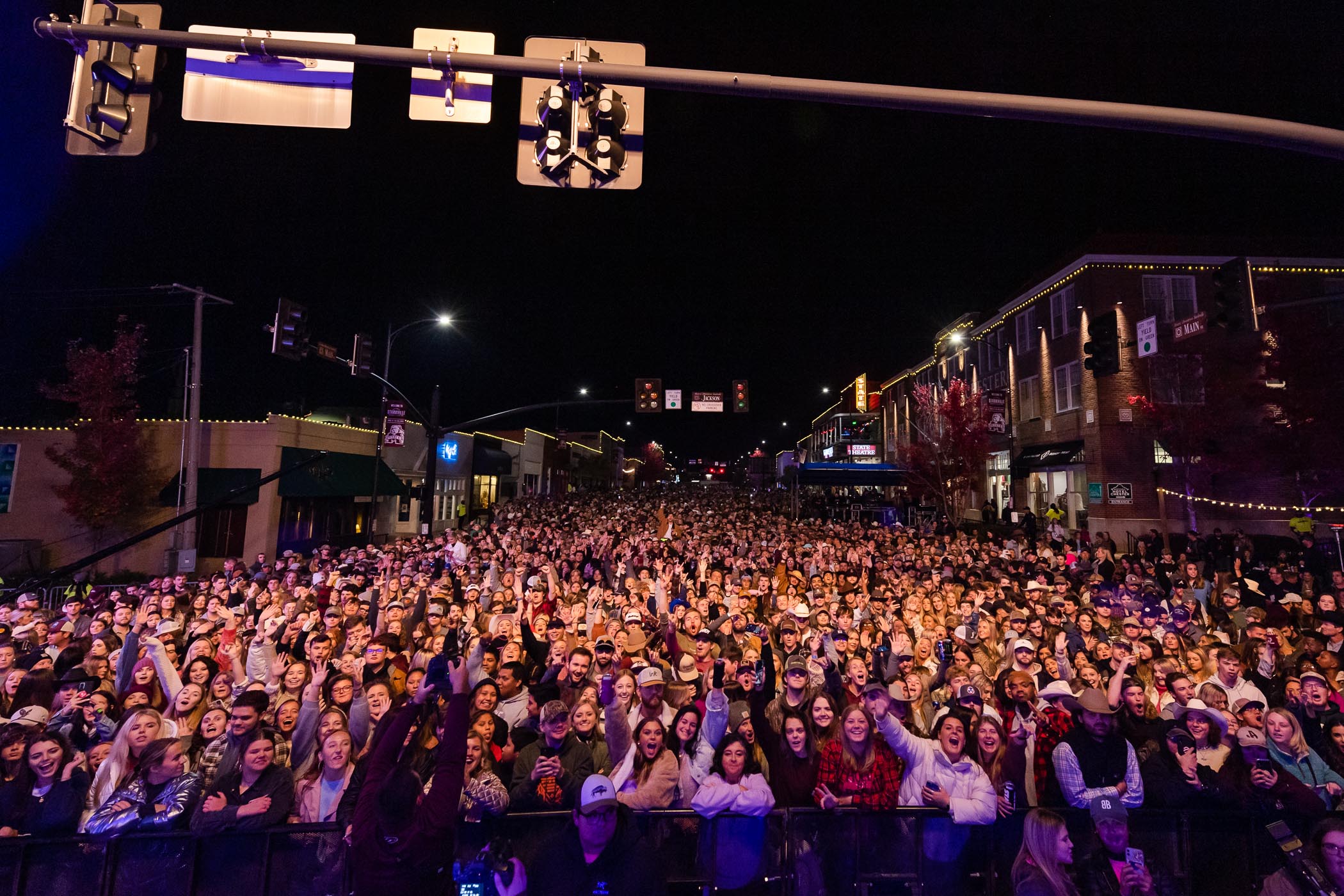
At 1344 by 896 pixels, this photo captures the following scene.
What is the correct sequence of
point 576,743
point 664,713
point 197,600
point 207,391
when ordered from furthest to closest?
1. point 207,391
2. point 197,600
3. point 664,713
4. point 576,743

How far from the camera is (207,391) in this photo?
30500 mm

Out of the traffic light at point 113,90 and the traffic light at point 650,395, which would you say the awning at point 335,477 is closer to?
the traffic light at point 650,395

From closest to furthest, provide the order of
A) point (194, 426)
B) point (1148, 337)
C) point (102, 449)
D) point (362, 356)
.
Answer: point (1148, 337) < point (362, 356) < point (194, 426) < point (102, 449)

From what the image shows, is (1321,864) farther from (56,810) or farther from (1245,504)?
(1245,504)

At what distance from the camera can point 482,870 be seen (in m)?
4.05

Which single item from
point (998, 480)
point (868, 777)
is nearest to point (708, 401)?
point (998, 480)

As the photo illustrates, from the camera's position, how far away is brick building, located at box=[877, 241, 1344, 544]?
22703mm

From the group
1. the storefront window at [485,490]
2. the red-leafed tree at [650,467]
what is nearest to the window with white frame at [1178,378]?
the storefront window at [485,490]

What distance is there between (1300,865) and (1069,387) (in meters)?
26.7

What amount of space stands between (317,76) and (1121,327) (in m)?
28.6

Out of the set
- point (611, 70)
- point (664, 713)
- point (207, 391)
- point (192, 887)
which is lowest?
point (192, 887)

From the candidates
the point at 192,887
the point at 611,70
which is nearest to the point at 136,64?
the point at 611,70

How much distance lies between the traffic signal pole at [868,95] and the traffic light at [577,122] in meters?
0.13

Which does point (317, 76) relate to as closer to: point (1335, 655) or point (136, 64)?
point (136, 64)
